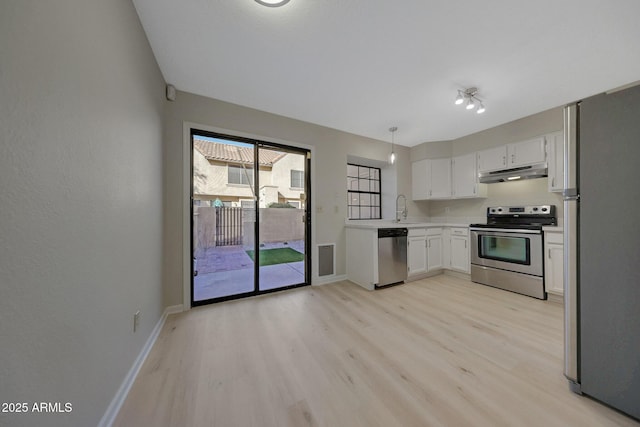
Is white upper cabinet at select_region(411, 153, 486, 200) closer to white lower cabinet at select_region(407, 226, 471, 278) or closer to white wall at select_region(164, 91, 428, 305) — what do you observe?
white wall at select_region(164, 91, 428, 305)

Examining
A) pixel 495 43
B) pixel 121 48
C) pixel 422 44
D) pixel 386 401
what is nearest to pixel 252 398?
pixel 386 401

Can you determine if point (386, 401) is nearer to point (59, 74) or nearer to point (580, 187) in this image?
point (580, 187)

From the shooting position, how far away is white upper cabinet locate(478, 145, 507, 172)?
3.21 m

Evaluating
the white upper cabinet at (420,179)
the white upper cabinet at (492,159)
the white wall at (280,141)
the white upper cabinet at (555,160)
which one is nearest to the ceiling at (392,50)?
the white wall at (280,141)

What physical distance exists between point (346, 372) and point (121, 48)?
8.10 ft

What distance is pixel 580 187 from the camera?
120cm

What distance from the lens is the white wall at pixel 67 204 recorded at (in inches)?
23.0

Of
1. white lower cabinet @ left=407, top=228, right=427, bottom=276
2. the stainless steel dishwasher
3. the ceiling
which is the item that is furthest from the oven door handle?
the ceiling

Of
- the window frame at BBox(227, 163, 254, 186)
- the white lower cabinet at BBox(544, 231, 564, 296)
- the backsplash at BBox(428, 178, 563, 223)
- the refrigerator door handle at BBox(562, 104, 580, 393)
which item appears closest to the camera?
the refrigerator door handle at BBox(562, 104, 580, 393)

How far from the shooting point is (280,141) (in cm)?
290

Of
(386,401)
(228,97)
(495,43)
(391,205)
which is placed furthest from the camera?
(391,205)

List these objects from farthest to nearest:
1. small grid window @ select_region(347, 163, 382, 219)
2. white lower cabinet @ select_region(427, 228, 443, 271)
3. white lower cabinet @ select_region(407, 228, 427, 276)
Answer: small grid window @ select_region(347, 163, 382, 219) < white lower cabinet @ select_region(427, 228, 443, 271) < white lower cabinet @ select_region(407, 228, 427, 276)

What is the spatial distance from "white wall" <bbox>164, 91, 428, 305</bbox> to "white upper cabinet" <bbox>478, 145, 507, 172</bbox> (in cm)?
117

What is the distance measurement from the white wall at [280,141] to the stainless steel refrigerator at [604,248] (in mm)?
2437
